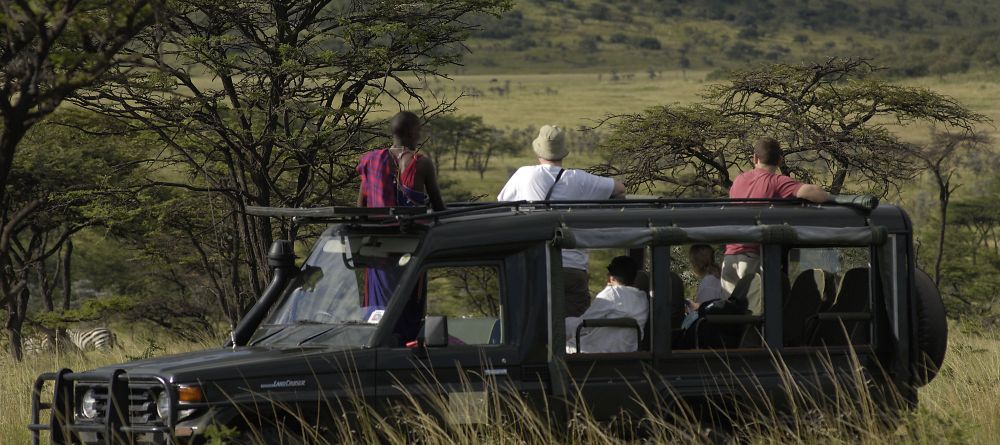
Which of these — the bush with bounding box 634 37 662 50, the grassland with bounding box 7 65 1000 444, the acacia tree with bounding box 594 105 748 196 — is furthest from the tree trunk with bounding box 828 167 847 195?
the bush with bounding box 634 37 662 50

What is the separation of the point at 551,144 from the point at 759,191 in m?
1.29

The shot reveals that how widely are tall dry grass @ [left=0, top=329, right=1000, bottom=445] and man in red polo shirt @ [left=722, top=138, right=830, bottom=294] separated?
777 millimetres

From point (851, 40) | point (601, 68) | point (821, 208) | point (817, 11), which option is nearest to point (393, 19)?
point (821, 208)

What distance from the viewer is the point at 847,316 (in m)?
7.11

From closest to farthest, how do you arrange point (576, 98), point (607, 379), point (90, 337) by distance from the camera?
point (607, 379), point (90, 337), point (576, 98)

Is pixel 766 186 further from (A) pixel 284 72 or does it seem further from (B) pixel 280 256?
(A) pixel 284 72

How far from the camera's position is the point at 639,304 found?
22.7 ft

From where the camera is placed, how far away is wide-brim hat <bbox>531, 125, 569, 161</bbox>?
775cm

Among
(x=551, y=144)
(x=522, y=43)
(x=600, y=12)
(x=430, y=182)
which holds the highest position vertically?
(x=600, y=12)

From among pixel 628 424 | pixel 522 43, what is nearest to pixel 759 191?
pixel 628 424

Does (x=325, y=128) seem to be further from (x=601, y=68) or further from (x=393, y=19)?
(x=601, y=68)

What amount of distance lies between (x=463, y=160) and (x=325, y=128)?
5852cm

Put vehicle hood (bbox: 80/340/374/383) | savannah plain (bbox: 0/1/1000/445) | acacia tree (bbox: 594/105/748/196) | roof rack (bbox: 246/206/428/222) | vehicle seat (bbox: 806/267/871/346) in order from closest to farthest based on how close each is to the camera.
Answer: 1. vehicle hood (bbox: 80/340/374/383)
2. roof rack (bbox: 246/206/428/222)
3. savannah plain (bbox: 0/1/1000/445)
4. vehicle seat (bbox: 806/267/871/346)
5. acacia tree (bbox: 594/105/748/196)

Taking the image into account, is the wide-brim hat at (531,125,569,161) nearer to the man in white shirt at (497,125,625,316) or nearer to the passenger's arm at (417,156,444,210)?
the man in white shirt at (497,125,625,316)
